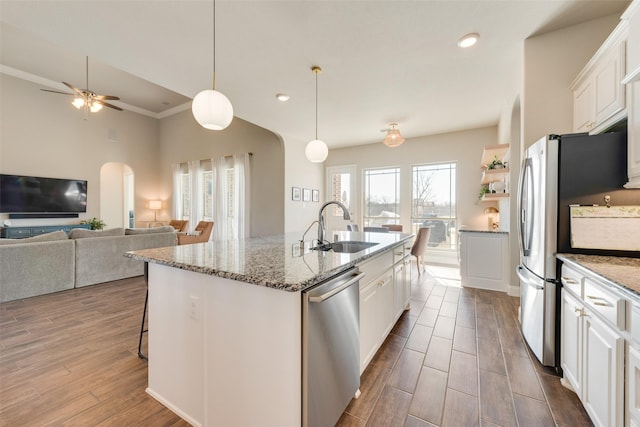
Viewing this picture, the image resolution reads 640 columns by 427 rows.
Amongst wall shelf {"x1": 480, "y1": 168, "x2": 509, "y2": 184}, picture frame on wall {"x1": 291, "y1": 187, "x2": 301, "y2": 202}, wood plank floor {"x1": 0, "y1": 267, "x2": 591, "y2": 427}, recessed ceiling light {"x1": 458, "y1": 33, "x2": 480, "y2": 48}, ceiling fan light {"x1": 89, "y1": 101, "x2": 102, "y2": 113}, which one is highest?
ceiling fan light {"x1": 89, "y1": 101, "x2": 102, "y2": 113}

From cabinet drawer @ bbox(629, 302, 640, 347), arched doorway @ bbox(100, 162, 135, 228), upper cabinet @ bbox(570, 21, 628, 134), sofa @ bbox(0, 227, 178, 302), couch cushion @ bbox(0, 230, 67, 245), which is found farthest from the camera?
arched doorway @ bbox(100, 162, 135, 228)

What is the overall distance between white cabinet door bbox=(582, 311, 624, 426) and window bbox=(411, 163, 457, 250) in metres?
4.34

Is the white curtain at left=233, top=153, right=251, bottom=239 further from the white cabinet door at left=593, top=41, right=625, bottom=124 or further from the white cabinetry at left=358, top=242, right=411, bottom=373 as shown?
the white cabinet door at left=593, top=41, right=625, bottom=124

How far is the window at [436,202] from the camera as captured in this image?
5.53 metres

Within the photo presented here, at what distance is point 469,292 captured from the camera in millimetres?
3619

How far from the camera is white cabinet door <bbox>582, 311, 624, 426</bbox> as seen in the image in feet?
3.67

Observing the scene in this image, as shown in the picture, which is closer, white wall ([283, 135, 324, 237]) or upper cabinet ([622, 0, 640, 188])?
upper cabinet ([622, 0, 640, 188])

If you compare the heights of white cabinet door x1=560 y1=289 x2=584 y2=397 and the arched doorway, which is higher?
the arched doorway

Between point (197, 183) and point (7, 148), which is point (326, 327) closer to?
point (197, 183)

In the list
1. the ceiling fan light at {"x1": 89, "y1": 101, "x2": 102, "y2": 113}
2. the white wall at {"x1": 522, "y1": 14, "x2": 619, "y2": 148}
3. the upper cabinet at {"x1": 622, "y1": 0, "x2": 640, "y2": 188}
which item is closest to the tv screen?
the ceiling fan light at {"x1": 89, "y1": 101, "x2": 102, "y2": 113}

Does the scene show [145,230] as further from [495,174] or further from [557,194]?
[495,174]

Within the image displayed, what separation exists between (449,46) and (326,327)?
2.82m

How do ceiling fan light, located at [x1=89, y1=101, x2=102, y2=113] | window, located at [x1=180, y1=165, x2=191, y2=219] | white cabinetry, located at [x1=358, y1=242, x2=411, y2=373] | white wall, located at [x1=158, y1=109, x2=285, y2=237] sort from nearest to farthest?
white cabinetry, located at [x1=358, y1=242, x2=411, y2=373] → ceiling fan light, located at [x1=89, y1=101, x2=102, y2=113] → white wall, located at [x1=158, y1=109, x2=285, y2=237] → window, located at [x1=180, y1=165, x2=191, y2=219]

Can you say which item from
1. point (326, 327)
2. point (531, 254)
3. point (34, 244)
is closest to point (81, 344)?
point (34, 244)
